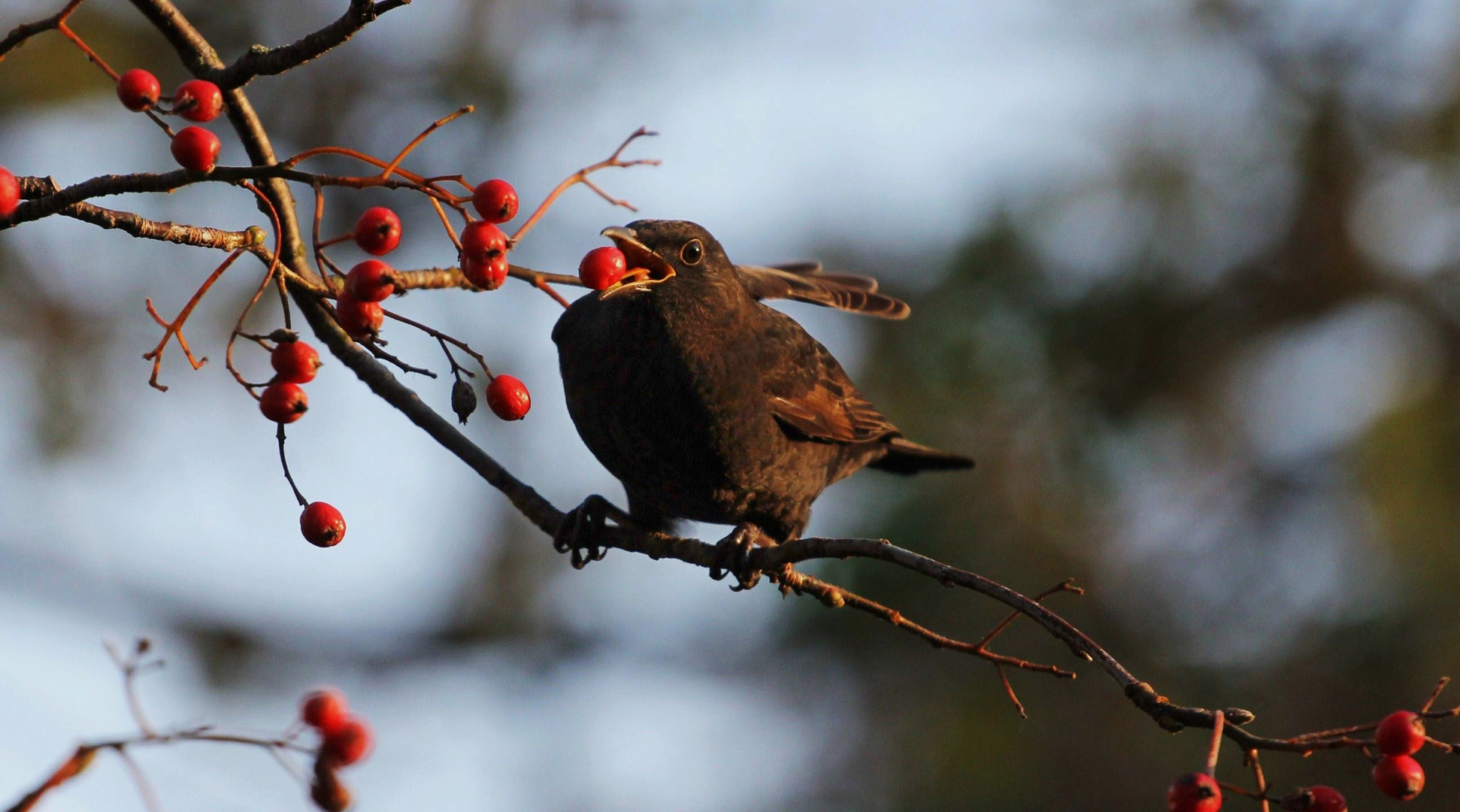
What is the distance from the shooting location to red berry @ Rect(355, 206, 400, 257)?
2.44 metres

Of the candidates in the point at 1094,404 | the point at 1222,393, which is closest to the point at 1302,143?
the point at 1222,393

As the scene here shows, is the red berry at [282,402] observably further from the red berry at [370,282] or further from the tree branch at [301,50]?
the tree branch at [301,50]

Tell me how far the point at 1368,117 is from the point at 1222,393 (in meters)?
2.67

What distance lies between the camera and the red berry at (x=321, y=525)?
8.86 feet

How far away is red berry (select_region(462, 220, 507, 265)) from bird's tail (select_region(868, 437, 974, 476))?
13.1 ft

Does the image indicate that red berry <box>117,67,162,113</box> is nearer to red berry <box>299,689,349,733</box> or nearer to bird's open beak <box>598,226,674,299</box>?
red berry <box>299,689,349,733</box>

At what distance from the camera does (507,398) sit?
3.00m

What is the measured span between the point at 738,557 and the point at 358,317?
6.52ft

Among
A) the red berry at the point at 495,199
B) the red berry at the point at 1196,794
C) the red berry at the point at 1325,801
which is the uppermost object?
the red berry at the point at 495,199

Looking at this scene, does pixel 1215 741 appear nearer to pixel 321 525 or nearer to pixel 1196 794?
pixel 1196 794

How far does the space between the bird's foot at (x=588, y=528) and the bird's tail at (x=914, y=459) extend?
7.26 ft

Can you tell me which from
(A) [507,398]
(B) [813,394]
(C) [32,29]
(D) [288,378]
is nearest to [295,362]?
(D) [288,378]

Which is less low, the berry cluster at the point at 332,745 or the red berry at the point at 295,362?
the red berry at the point at 295,362

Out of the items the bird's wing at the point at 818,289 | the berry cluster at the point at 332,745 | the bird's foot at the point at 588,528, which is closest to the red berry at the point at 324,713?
the berry cluster at the point at 332,745
